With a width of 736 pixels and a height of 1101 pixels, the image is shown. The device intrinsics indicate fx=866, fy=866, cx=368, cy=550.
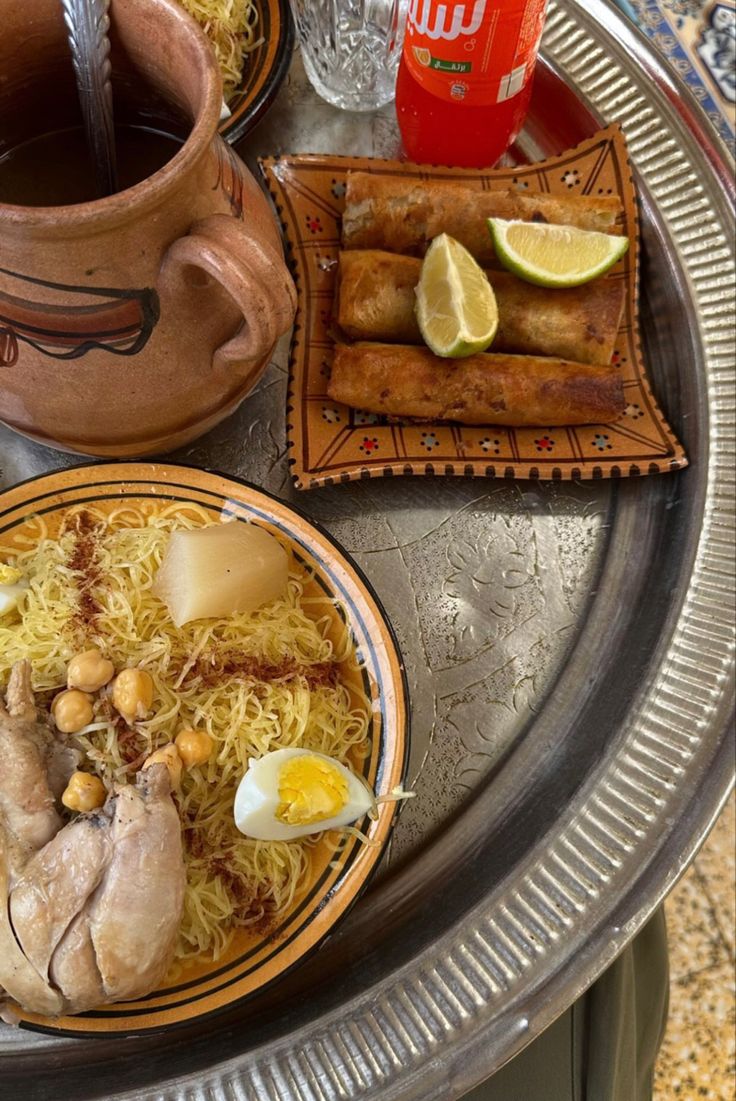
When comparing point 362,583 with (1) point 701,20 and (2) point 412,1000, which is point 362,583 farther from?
(1) point 701,20

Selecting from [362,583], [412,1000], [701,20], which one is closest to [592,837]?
[412,1000]

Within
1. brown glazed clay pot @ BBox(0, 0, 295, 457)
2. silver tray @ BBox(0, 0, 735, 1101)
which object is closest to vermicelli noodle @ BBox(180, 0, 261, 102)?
silver tray @ BBox(0, 0, 735, 1101)

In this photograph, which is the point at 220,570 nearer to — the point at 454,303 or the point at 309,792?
the point at 309,792

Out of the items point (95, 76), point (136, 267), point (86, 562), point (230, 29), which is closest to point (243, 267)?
point (136, 267)

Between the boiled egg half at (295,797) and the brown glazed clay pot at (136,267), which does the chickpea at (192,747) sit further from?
the brown glazed clay pot at (136,267)

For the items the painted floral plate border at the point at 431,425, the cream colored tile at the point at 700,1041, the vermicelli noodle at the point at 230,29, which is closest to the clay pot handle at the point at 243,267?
the painted floral plate border at the point at 431,425

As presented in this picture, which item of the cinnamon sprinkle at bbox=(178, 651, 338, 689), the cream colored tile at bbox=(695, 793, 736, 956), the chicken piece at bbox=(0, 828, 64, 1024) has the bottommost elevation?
the cream colored tile at bbox=(695, 793, 736, 956)

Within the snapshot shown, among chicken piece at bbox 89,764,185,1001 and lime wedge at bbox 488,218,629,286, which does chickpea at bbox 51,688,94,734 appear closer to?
chicken piece at bbox 89,764,185,1001
